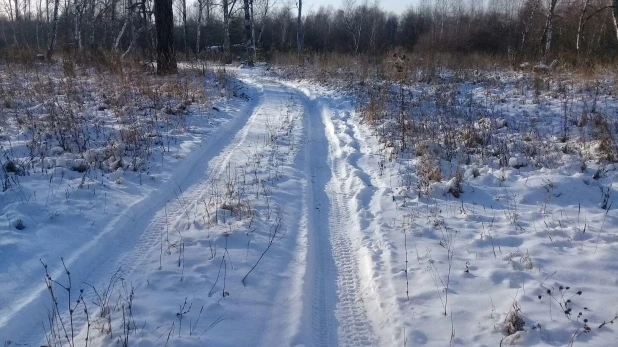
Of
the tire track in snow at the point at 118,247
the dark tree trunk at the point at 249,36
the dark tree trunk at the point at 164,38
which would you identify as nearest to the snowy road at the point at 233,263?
the tire track in snow at the point at 118,247

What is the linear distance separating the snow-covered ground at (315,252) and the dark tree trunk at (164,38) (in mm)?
7721

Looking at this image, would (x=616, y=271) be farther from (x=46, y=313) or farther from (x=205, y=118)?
(x=205, y=118)

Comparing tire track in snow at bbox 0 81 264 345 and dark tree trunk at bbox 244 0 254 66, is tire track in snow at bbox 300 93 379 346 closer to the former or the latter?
tire track in snow at bbox 0 81 264 345

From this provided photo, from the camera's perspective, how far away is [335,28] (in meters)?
59.5

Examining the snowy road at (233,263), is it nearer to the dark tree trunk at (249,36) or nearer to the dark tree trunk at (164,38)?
the dark tree trunk at (164,38)

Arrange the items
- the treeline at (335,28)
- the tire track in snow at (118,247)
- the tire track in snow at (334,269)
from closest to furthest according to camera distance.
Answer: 1. the tire track in snow at (118,247)
2. the tire track in snow at (334,269)
3. the treeline at (335,28)

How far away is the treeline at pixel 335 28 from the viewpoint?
24.1m

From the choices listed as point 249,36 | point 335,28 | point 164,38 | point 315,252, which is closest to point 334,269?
point 315,252

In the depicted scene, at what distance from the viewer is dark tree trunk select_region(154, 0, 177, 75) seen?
14.5 m

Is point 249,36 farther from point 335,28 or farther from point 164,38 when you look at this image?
point 335,28

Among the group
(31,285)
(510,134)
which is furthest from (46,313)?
(510,134)

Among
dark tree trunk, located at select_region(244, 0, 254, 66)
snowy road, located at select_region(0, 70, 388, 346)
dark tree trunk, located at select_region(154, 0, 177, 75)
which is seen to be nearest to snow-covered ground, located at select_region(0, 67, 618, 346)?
snowy road, located at select_region(0, 70, 388, 346)

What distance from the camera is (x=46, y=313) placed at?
137 inches

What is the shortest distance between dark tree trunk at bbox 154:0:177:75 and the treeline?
1.03 m
